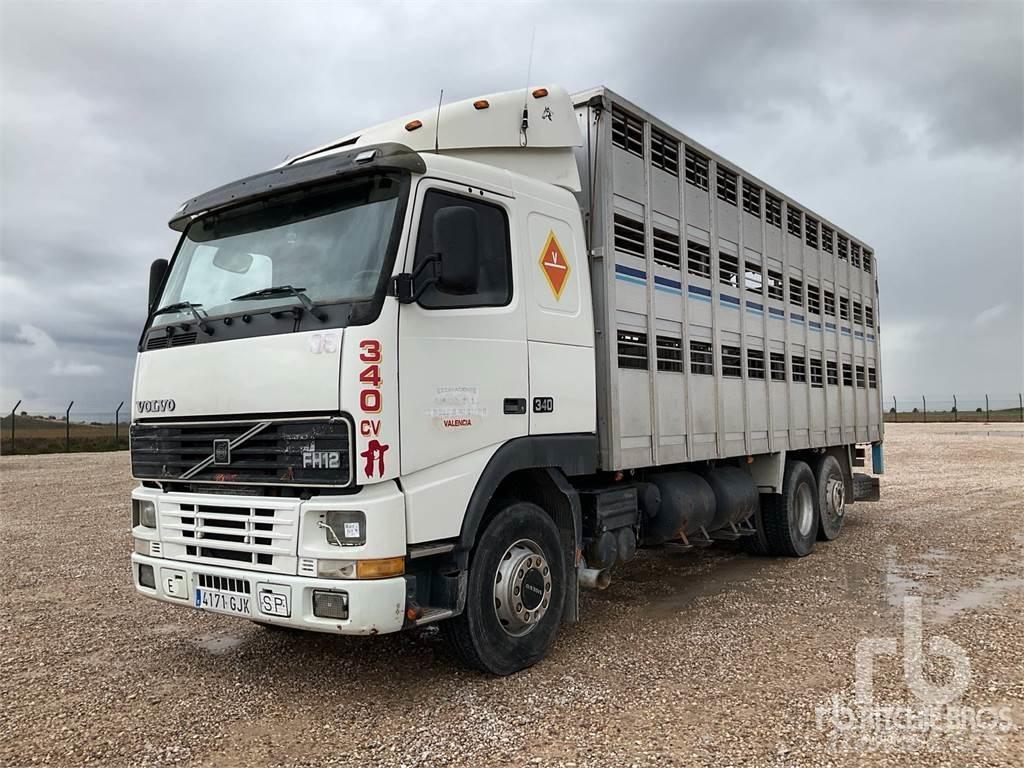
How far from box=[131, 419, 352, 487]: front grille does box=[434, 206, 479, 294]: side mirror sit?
0.97 metres

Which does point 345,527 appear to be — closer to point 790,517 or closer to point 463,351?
point 463,351

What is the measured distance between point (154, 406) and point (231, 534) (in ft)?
3.36

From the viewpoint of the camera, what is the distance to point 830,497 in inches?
398

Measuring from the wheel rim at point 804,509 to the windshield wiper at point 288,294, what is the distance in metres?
6.68

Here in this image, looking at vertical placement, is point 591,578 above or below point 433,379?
below

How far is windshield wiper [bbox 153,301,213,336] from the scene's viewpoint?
486 centimetres

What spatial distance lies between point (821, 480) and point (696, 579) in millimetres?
2744

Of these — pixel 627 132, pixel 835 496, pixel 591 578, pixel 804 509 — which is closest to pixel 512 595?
pixel 591 578

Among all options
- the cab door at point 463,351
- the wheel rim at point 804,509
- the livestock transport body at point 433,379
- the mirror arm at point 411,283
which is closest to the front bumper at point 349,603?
the livestock transport body at point 433,379

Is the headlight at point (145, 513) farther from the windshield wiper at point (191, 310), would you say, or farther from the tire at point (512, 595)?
the tire at point (512, 595)

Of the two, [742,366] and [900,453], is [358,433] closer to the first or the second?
[742,366]

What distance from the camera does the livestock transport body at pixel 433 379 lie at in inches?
171

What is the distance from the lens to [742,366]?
7980 millimetres

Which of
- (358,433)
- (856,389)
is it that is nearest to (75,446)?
(856,389)
